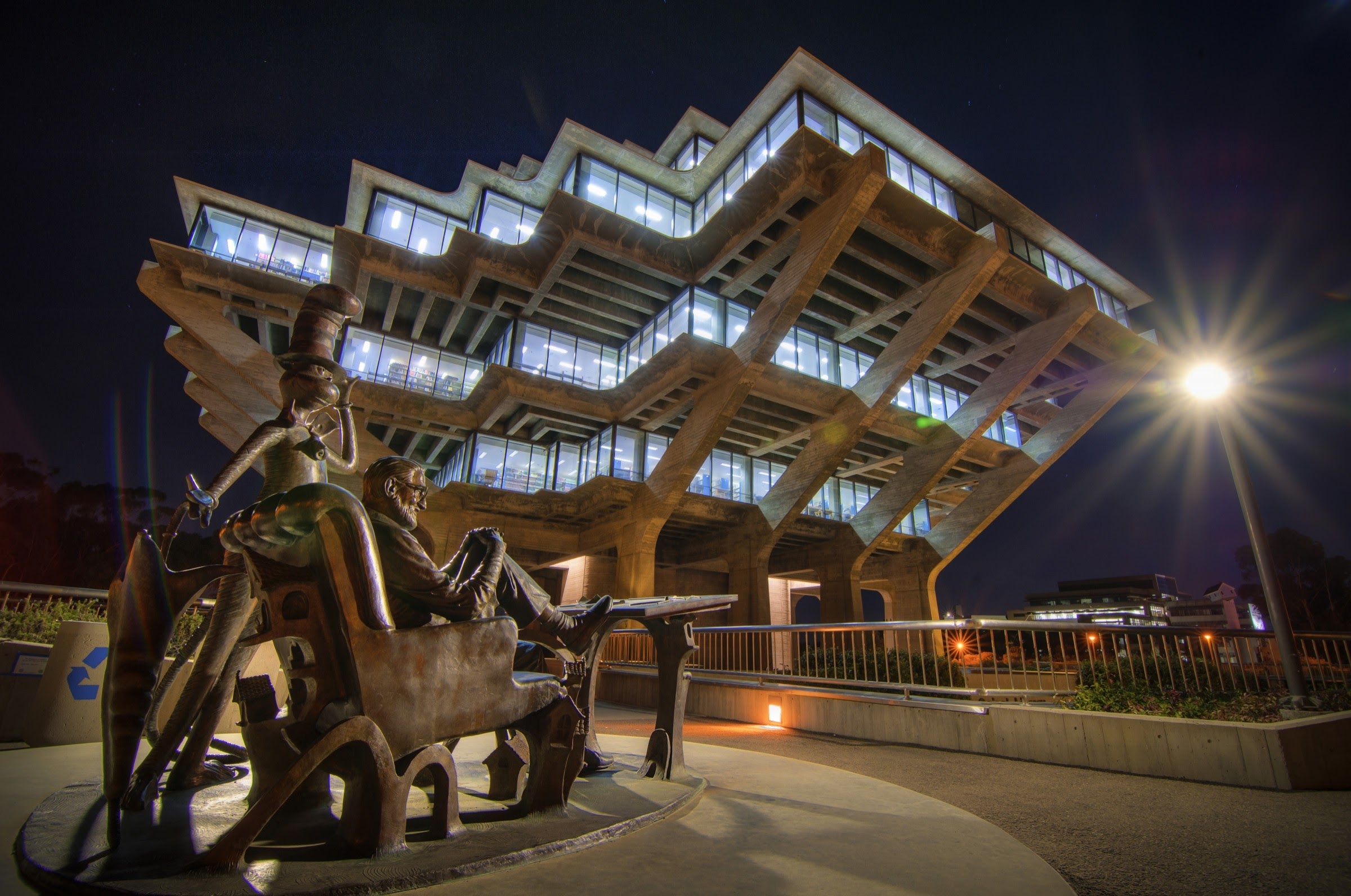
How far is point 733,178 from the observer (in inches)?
899

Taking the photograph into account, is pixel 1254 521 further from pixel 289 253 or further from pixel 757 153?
pixel 289 253

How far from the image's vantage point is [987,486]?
26.6 metres

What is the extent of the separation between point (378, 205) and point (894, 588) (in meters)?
29.4

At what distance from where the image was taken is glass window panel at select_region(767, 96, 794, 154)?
20.6 m

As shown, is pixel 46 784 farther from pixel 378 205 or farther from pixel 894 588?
pixel 894 588

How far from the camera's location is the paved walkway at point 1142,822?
2860 millimetres

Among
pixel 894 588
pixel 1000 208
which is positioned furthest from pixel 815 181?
pixel 894 588

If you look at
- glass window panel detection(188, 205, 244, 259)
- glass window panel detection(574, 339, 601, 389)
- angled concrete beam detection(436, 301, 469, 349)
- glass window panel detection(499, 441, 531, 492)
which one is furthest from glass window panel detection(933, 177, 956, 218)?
glass window panel detection(188, 205, 244, 259)

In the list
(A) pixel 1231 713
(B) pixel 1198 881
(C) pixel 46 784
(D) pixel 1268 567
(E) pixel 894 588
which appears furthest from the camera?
(E) pixel 894 588

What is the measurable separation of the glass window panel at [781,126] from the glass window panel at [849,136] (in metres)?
2.09

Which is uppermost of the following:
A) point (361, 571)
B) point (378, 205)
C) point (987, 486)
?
point (378, 205)

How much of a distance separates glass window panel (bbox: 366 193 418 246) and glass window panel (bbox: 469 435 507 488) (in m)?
8.86

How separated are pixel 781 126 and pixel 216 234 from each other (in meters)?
22.6

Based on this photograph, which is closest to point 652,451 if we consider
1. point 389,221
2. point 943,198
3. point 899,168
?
point 389,221
